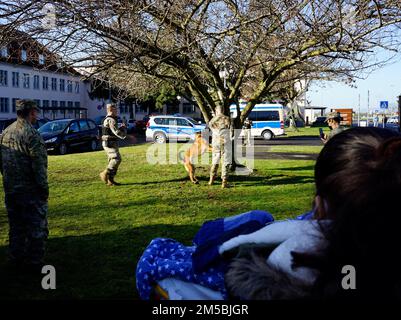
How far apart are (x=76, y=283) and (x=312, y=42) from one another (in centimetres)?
766

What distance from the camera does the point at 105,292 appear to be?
471 cm

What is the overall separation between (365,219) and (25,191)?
4.80 meters

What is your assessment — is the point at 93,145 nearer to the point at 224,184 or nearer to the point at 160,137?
the point at 160,137

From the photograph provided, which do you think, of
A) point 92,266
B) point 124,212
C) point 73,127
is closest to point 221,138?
point 124,212

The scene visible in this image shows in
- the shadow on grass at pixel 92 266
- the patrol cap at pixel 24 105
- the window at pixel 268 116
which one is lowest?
the shadow on grass at pixel 92 266

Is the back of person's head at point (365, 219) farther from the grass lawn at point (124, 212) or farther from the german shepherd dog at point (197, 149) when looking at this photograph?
the german shepherd dog at point (197, 149)

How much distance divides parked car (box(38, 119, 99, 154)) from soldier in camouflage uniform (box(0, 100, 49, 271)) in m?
17.0

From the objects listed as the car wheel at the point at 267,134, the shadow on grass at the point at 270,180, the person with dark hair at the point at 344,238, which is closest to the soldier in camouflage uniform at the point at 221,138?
the shadow on grass at the point at 270,180

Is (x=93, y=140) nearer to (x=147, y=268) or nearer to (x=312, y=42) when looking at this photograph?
(x=312, y=42)

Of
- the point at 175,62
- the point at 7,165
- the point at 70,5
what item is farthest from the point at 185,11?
the point at 7,165

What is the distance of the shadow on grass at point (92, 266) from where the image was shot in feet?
15.5

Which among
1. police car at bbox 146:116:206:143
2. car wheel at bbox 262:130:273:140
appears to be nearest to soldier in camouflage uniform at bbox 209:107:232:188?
police car at bbox 146:116:206:143

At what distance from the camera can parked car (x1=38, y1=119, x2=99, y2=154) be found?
22.6m

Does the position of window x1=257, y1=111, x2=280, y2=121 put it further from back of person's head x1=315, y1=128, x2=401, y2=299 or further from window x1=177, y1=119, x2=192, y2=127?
back of person's head x1=315, y1=128, x2=401, y2=299
